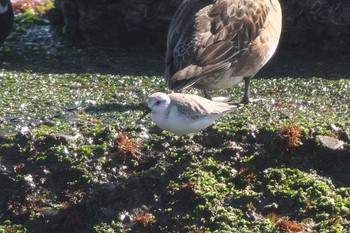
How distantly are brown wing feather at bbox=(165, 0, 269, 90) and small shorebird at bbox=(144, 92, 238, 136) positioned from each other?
267mm

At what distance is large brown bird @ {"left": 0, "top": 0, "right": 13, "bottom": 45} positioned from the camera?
1029 centimetres

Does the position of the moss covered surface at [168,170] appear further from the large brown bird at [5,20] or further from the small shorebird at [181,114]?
the large brown bird at [5,20]

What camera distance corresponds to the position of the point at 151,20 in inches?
405

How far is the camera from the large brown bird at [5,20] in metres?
10.3

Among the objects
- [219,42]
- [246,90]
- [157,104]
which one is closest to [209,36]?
[219,42]

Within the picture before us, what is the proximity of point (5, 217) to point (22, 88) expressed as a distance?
231 cm

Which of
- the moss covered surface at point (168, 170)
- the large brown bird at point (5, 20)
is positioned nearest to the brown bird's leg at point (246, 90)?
the moss covered surface at point (168, 170)

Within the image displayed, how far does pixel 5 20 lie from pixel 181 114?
A: 163 inches

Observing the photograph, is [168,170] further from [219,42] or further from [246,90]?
[246,90]

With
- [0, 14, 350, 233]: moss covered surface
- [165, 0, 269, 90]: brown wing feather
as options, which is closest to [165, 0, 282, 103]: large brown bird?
[165, 0, 269, 90]: brown wing feather

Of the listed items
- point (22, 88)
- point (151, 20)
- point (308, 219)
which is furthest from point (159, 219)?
point (151, 20)

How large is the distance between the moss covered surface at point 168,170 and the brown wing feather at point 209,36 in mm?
473

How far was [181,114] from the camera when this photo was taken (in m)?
6.87

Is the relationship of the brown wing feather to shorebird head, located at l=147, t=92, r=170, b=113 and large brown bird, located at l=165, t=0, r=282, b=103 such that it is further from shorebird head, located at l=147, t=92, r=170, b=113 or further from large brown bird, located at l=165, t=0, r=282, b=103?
shorebird head, located at l=147, t=92, r=170, b=113
